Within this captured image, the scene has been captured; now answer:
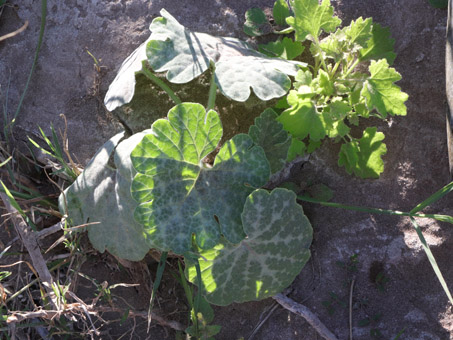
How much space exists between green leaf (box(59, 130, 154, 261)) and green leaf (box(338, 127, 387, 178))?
37.3 inches

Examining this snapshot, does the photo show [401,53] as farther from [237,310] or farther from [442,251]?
[237,310]

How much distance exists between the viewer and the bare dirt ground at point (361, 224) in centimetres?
227

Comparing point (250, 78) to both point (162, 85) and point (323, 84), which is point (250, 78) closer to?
point (323, 84)

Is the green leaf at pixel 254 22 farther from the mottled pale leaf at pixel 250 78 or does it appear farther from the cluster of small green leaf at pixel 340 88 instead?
the mottled pale leaf at pixel 250 78

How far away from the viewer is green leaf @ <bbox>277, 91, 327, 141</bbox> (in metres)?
2.11

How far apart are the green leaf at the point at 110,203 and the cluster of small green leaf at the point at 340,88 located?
0.73 m

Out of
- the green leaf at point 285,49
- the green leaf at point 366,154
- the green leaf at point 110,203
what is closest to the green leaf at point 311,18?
the green leaf at point 285,49

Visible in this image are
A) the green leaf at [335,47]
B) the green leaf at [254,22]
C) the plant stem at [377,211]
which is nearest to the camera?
the plant stem at [377,211]

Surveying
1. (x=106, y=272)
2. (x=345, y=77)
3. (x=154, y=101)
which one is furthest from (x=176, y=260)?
(x=345, y=77)

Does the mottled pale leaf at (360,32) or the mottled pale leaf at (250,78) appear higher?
the mottled pale leaf at (360,32)

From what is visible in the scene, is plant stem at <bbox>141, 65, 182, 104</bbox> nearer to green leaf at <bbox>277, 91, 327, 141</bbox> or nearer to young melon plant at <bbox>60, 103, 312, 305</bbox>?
young melon plant at <bbox>60, 103, 312, 305</bbox>

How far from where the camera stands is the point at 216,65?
6.70 feet

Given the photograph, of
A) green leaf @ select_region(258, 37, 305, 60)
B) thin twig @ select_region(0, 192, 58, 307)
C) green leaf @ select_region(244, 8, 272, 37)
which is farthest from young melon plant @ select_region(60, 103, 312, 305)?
green leaf @ select_region(244, 8, 272, 37)

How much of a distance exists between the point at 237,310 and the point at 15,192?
124 centimetres
